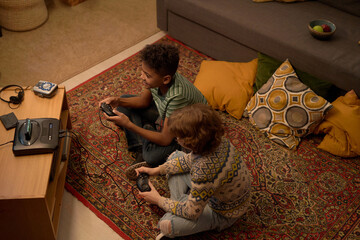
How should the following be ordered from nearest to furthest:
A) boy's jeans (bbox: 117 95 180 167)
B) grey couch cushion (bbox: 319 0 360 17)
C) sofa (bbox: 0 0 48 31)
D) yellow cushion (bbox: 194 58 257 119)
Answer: boy's jeans (bbox: 117 95 180 167)
yellow cushion (bbox: 194 58 257 119)
grey couch cushion (bbox: 319 0 360 17)
sofa (bbox: 0 0 48 31)

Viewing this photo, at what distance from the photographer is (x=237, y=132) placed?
2.30 metres

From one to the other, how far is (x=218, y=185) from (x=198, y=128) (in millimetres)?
280

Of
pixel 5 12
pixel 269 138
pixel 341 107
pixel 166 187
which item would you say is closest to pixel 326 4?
pixel 341 107

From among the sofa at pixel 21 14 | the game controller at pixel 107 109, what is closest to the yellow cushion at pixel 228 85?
the game controller at pixel 107 109

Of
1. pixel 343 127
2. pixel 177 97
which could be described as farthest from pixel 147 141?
pixel 343 127

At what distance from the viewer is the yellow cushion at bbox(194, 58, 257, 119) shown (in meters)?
2.36

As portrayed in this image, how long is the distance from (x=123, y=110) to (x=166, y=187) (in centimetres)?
54

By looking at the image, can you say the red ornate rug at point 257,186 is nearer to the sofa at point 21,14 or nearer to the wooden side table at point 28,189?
the wooden side table at point 28,189

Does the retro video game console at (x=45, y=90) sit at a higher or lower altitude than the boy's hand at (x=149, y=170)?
higher

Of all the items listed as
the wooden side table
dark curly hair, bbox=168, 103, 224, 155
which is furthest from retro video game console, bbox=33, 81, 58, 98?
dark curly hair, bbox=168, 103, 224, 155

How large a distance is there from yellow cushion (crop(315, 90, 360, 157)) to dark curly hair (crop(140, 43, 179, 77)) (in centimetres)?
111

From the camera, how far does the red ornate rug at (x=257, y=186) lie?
1.83 meters

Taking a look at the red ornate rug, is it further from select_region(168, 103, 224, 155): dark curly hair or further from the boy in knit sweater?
select_region(168, 103, 224, 155): dark curly hair

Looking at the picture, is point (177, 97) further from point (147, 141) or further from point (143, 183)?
point (143, 183)
